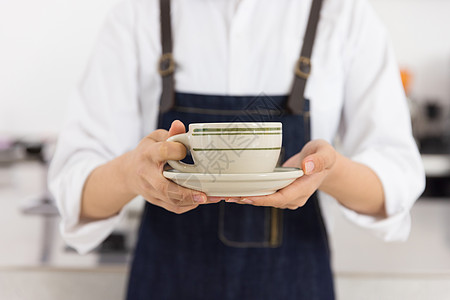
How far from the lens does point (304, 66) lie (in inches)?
30.4

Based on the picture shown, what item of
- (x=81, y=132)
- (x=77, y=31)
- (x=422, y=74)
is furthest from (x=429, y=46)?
(x=81, y=132)

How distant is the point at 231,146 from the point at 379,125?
0.42m

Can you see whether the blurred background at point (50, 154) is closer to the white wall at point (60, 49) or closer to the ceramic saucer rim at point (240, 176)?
the white wall at point (60, 49)

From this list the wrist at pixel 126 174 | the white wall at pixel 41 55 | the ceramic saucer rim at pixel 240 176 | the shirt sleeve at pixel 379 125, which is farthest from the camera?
the white wall at pixel 41 55

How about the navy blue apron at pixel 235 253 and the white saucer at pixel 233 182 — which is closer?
the white saucer at pixel 233 182

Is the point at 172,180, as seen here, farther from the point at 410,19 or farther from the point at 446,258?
the point at 410,19

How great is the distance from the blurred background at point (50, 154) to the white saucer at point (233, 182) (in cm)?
23

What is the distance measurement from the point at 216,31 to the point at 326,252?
0.40m

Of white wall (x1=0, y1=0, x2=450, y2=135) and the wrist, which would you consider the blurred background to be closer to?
white wall (x1=0, y1=0, x2=450, y2=135)

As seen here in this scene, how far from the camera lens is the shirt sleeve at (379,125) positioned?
0.72 meters

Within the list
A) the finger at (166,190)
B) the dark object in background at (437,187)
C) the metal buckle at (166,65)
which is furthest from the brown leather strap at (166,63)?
the dark object in background at (437,187)

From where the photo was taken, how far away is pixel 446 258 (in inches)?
35.6

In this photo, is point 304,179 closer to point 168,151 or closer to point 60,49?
point 168,151

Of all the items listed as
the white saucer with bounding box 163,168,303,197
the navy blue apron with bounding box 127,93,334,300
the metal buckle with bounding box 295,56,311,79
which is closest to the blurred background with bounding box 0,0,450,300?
the navy blue apron with bounding box 127,93,334,300
